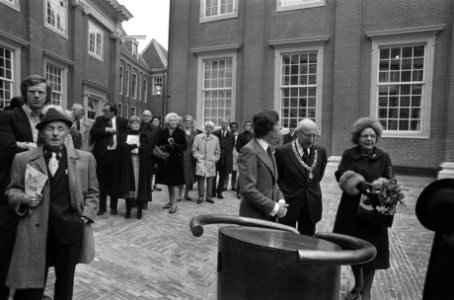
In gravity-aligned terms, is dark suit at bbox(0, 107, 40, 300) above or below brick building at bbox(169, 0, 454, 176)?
below

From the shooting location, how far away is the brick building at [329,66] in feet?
37.7

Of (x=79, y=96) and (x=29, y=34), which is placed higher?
(x=29, y=34)

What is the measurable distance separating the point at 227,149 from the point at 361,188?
5.90 m

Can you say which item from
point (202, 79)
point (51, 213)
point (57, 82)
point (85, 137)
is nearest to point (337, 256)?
point (51, 213)

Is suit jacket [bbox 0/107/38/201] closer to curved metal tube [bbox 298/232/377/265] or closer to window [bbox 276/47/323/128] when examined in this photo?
curved metal tube [bbox 298/232/377/265]

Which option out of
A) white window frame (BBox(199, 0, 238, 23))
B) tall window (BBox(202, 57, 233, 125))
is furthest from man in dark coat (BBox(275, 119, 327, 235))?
white window frame (BBox(199, 0, 238, 23))

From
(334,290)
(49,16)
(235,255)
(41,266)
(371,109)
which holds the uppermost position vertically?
(49,16)

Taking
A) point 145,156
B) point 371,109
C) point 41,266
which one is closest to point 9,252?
point 41,266

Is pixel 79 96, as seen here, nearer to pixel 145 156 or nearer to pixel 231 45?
pixel 231 45

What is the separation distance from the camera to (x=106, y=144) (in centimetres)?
628

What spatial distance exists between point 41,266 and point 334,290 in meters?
1.96

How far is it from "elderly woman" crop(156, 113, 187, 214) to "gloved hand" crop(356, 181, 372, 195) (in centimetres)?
413

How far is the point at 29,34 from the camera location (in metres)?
14.8

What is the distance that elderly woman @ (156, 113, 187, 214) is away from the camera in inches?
264
